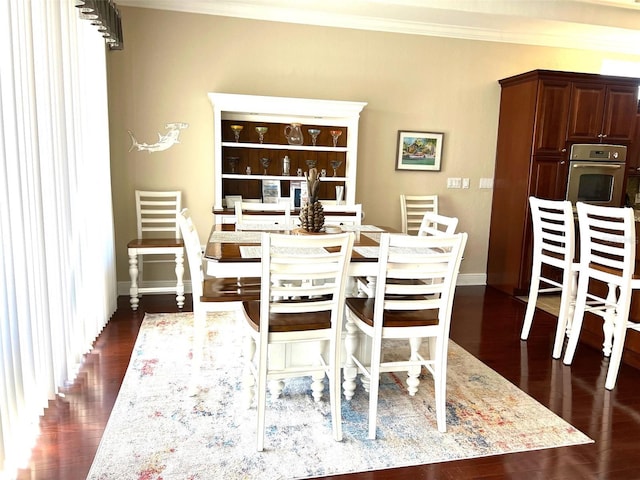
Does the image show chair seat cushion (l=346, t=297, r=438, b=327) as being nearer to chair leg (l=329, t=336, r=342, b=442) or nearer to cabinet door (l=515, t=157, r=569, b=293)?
chair leg (l=329, t=336, r=342, b=442)

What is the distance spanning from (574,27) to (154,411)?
5194 mm

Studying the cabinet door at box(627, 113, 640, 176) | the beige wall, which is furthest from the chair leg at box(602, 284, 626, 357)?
the cabinet door at box(627, 113, 640, 176)

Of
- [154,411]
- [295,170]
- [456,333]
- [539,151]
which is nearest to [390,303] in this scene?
[154,411]

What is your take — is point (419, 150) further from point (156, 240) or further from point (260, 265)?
point (260, 265)

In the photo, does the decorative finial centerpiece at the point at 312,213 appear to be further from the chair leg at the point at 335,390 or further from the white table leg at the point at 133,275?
the white table leg at the point at 133,275

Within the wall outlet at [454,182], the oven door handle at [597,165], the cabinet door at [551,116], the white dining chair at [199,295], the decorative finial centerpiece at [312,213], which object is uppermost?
the cabinet door at [551,116]

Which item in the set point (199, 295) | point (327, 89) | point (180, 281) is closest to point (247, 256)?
point (199, 295)

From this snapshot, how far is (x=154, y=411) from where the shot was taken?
8.25ft

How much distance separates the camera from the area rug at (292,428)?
2092mm

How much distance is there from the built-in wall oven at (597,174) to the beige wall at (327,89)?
88 centimetres

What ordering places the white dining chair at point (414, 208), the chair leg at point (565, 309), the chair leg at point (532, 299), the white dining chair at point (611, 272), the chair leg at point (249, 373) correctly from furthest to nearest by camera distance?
the white dining chair at point (414, 208) < the chair leg at point (532, 299) < the chair leg at point (565, 309) < the white dining chair at point (611, 272) < the chair leg at point (249, 373)

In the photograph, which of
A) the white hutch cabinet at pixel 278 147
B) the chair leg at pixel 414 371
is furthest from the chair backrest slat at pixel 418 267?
the white hutch cabinet at pixel 278 147

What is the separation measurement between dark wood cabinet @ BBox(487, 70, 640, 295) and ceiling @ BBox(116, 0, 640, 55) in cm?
55

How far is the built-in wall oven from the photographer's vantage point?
4.79 metres
